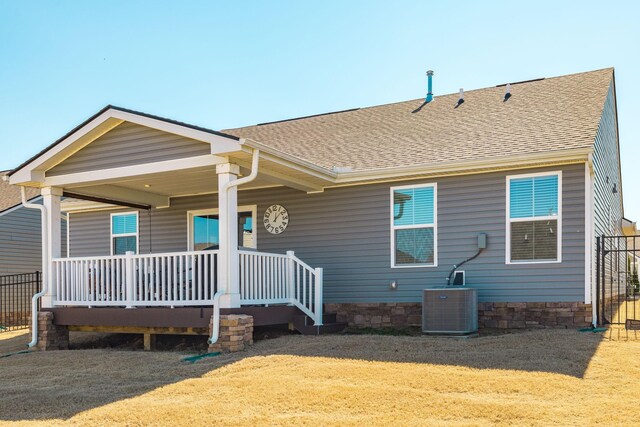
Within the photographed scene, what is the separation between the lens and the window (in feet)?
45.6

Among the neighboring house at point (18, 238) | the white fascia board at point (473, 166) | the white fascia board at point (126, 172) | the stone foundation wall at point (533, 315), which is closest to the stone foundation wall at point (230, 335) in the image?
the white fascia board at point (126, 172)

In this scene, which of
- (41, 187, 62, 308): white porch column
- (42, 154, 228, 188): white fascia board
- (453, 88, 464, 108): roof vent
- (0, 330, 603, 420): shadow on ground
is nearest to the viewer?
(0, 330, 603, 420): shadow on ground

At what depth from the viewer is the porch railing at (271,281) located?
9.55 metres

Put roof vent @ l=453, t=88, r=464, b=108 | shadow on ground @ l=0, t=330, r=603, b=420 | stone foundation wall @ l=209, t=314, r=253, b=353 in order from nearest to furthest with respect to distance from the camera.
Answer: shadow on ground @ l=0, t=330, r=603, b=420 → stone foundation wall @ l=209, t=314, r=253, b=353 → roof vent @ l=453, t=88, r=464, b=108

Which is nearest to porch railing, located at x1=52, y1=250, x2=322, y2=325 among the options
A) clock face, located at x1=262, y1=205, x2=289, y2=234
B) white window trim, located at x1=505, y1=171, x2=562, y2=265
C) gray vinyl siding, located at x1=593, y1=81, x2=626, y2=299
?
clock face, located at x1=262, y1=205, x2=289, y2=234

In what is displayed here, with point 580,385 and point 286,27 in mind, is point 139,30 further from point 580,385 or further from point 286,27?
point 580,385

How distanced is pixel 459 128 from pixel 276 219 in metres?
3.95

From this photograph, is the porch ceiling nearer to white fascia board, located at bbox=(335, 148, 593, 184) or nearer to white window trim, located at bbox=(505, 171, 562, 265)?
white fascia board, located at bbox=(335, 148, 593, 184)

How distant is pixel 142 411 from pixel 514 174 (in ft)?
22.6

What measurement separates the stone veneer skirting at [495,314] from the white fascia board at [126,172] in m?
3.94

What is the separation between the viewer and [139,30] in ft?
39.0

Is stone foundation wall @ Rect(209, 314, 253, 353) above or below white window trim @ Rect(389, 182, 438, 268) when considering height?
below

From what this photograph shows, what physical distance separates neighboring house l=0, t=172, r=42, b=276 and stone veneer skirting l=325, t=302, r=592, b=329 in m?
11.8

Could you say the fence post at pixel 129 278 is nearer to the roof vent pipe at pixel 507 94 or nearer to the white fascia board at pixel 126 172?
the white fascia board at pixel 126 172
